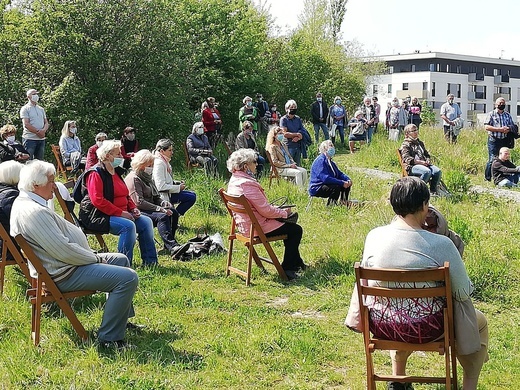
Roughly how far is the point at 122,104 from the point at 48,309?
11.2m

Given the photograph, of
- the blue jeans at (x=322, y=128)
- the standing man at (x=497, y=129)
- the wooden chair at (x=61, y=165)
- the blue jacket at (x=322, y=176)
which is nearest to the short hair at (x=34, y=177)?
the blue jacket at (x=322, y=176)

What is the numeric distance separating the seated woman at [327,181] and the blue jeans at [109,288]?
19.3ft

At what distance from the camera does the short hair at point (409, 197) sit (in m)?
3.78

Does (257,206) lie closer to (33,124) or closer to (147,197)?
(147,197)

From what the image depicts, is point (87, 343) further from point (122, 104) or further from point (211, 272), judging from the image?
point (122, 104)

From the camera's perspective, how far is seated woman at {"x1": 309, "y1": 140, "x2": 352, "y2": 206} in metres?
10.4

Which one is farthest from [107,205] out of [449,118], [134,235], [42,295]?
[449,118]

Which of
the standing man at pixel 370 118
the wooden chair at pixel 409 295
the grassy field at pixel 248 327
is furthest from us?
the standing man at pixel 370 118

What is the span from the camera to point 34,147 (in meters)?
13.1

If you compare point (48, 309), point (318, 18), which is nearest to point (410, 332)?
point (48, 309)

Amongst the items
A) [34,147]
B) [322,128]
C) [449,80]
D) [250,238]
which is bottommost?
[250,238]

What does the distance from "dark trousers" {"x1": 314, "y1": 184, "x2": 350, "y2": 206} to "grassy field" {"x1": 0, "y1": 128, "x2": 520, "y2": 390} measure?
4.69 feet

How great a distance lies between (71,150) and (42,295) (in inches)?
360

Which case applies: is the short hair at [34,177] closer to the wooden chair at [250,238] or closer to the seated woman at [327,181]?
the wooden chair at [250,238]
